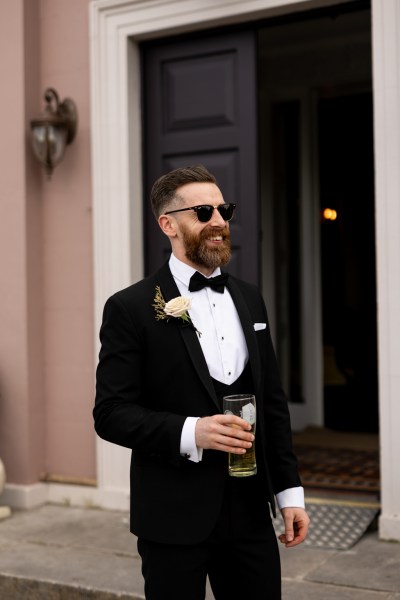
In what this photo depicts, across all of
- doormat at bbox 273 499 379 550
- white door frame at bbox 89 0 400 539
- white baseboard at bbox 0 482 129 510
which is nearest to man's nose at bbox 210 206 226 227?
doormat at bbox 273 499 379 550

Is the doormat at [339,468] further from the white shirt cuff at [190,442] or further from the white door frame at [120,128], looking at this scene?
the white shirt cuff at [190,442]

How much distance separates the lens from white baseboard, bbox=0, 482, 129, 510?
5.74 meters

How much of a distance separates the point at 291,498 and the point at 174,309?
2.37ft

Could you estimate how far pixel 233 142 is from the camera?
5504 millimetres

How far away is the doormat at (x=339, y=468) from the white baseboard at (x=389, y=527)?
35.3 inches

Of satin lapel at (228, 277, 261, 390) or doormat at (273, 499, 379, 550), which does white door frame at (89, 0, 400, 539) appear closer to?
doormat at (273, 499, 379, 550)

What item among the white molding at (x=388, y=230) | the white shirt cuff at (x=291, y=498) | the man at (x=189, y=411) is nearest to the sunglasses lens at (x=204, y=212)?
the man at (x=189, y=411)

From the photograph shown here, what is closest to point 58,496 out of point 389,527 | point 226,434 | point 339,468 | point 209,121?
point 339,468

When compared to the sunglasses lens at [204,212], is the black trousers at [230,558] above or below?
below

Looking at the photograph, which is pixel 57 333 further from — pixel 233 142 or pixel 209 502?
pixel 209 502

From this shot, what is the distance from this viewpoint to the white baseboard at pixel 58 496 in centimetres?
574

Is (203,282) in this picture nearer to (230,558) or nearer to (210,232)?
(210,232)

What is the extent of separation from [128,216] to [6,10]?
67.5 inches

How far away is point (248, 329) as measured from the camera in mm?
2682
